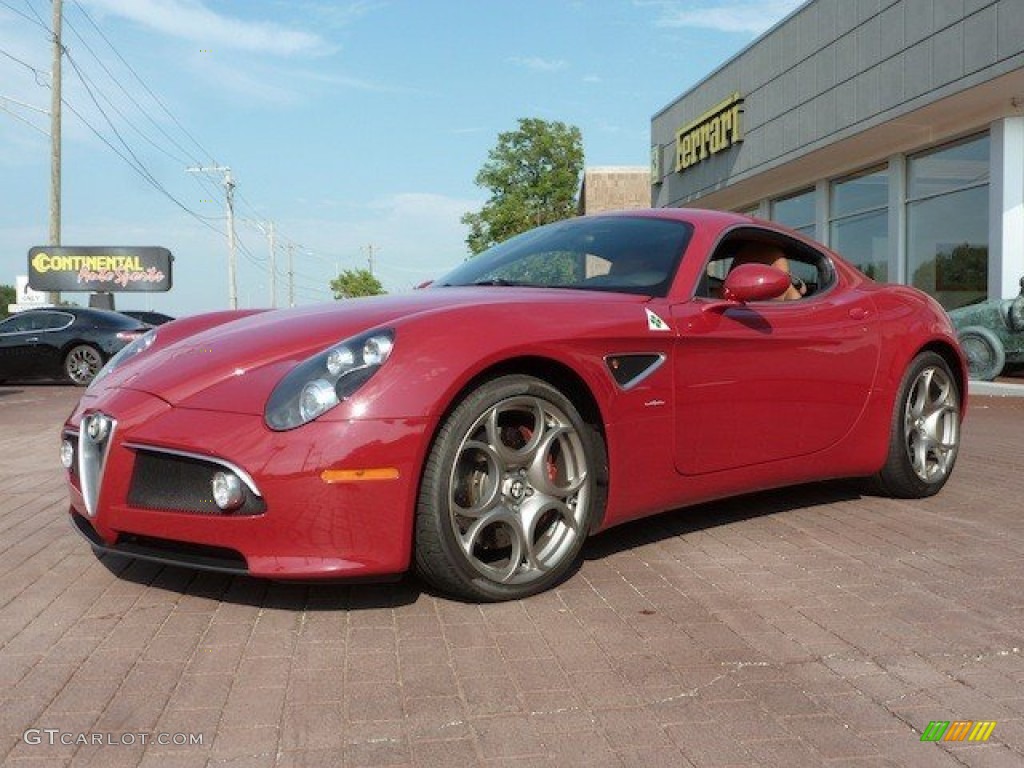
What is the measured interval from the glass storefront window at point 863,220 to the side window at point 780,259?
13.3m

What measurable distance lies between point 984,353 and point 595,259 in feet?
33.9

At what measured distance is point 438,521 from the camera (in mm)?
2881

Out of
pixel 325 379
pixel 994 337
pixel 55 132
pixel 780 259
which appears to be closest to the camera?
pixel 325 379

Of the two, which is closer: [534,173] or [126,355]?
[126,355]

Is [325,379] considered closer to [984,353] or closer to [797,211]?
[984,353]

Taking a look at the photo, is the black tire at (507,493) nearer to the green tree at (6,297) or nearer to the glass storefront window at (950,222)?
the glass storefront window at (950,222)

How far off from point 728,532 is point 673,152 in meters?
22.6

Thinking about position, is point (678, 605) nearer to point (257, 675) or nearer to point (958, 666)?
point (958, 666)

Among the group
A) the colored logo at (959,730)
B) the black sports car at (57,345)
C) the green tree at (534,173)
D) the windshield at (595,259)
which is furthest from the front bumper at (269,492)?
the green tree at (534,173)

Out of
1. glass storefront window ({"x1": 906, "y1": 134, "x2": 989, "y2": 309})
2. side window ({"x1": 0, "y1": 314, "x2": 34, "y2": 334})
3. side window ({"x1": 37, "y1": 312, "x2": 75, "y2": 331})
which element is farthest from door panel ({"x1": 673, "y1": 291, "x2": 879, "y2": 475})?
side window ({"x1": 0, "y1": 314, "x2": 34, "y2": 334})

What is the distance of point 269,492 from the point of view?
273 centimetres

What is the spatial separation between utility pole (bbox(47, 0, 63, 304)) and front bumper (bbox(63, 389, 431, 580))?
28.4 meters

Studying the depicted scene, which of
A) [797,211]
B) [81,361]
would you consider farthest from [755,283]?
[797,211]

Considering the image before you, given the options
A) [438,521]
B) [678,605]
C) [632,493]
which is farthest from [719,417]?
[438,521]
